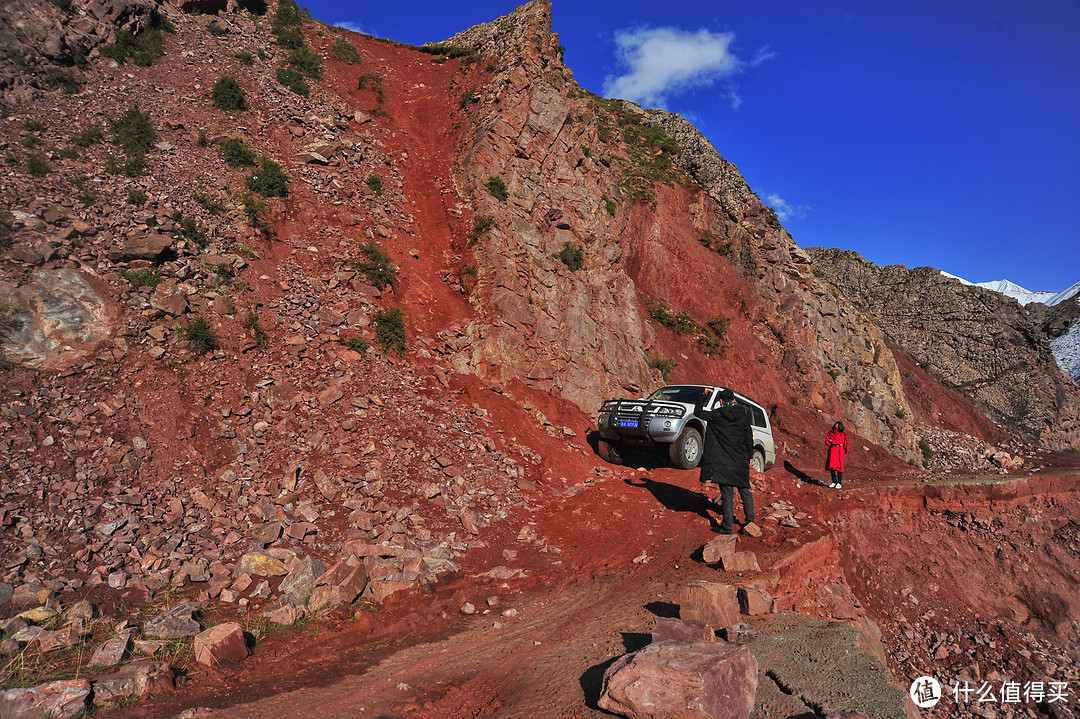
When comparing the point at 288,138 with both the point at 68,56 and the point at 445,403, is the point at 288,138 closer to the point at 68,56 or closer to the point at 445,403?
the point at 68,56

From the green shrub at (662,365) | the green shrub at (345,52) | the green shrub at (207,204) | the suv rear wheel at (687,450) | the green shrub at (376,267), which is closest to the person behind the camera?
the suv rear wheel at (687,450)

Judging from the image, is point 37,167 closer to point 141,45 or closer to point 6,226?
point 6,226

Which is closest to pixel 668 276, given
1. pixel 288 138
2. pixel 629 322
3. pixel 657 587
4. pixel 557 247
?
pixel 629 322

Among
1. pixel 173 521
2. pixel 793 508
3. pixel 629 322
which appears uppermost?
pixel 629 322

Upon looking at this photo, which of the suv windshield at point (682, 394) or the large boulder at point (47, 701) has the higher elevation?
the suv windshield at point (682, 394)

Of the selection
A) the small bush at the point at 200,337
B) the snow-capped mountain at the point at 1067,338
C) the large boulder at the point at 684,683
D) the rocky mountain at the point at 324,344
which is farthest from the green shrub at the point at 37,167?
the snow-capped mountain at the point at 1067,338

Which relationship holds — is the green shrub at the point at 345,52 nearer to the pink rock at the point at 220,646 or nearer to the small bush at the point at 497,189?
the small bush at the point at 497,189

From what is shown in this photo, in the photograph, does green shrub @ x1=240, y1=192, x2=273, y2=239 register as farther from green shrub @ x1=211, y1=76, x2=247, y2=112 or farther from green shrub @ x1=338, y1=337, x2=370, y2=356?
green shrub @ x1=211, y1=76, x2=247, y2=112

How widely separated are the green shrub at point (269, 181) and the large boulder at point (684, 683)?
13.4m

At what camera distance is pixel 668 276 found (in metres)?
25.3

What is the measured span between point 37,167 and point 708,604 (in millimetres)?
13978

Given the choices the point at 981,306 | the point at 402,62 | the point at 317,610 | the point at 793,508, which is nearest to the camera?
the point at 317,610

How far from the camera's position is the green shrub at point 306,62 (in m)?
18.6

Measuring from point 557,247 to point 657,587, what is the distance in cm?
1200
